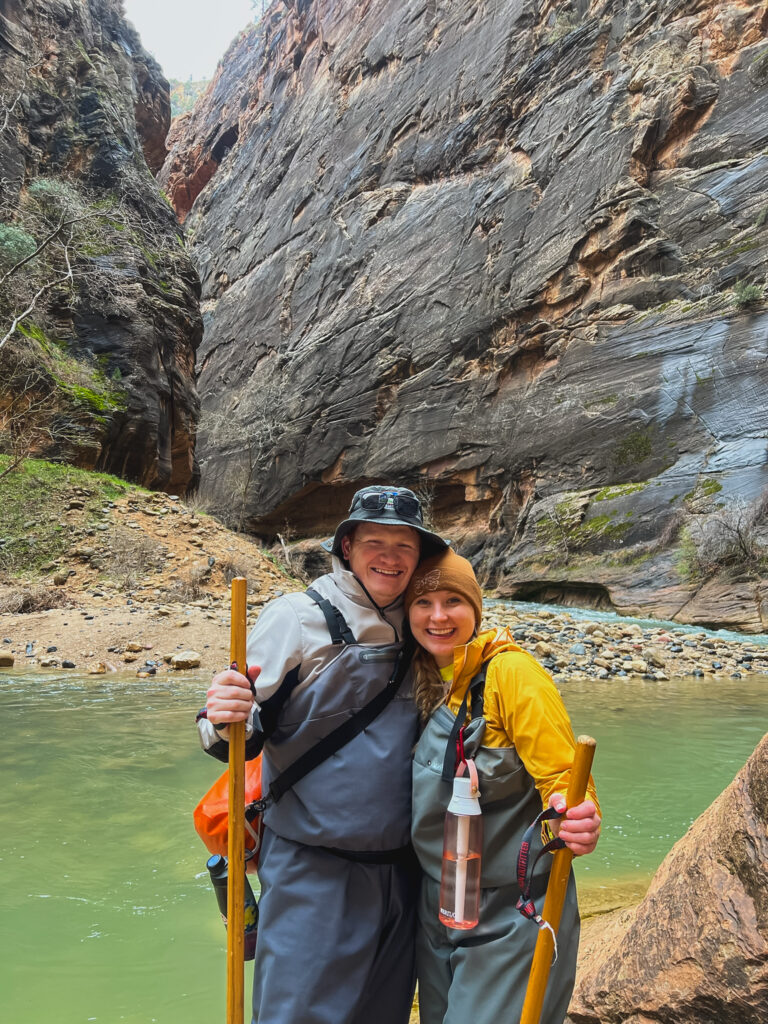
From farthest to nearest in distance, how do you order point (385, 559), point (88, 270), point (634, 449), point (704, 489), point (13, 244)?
point (634, 449) < point (704, 489) < point (88, 270) < point (13, 244) < point (385, 559)

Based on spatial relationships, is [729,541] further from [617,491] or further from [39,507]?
[39,507]

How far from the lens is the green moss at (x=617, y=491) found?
63.8ft

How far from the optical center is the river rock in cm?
812

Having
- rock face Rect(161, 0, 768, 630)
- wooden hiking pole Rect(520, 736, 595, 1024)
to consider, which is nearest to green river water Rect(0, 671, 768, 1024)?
wooden hiking pole Rect(520, 736, 595, 1024)

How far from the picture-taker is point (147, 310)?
18.2m

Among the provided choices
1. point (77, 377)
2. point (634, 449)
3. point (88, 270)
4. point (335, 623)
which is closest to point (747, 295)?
point (634, 449)

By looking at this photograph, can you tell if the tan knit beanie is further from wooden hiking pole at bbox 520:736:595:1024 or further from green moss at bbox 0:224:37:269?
green moss at bbox 0:224:37:269

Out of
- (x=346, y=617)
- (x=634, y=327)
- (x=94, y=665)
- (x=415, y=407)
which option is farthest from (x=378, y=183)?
(x=346, y=617)

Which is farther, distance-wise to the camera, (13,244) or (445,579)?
(13,244)

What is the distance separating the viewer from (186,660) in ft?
26.7

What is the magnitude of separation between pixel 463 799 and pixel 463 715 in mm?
193

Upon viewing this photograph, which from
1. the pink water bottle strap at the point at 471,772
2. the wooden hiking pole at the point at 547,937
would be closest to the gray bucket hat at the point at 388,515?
the pink water bottle strap at the point at 471,772

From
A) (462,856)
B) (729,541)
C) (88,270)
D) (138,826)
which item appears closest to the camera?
(462,856)

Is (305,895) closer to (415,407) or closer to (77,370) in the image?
(77,370)
